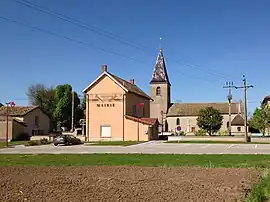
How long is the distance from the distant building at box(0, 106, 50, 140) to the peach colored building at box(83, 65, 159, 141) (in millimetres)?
14291

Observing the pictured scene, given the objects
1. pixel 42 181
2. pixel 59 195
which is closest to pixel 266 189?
pixel 59 195

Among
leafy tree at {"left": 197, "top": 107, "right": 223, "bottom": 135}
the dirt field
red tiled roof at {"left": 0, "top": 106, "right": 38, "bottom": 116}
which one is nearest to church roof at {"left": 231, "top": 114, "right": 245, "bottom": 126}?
leafy tree at {"left": 197, "top": 107, "right": 223, "bottom": 135}

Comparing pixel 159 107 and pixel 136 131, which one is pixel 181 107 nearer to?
pixel 159 107

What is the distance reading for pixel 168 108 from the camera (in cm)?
10344

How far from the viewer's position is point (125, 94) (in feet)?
178

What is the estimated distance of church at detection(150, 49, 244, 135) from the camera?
99250mm

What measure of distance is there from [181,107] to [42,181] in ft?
309

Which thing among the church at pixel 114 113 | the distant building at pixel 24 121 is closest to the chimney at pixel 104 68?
the church at pixel 114 113

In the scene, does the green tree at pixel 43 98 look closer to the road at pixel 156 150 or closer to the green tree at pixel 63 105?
the green tree at pixel 63 105

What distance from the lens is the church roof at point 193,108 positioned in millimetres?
99875

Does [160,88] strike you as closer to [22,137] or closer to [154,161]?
[22,137]

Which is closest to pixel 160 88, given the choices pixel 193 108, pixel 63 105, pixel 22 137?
pixel 193 108

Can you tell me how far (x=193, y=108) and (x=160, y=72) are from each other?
44.4 feet

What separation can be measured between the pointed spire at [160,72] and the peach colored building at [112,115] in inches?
1697
